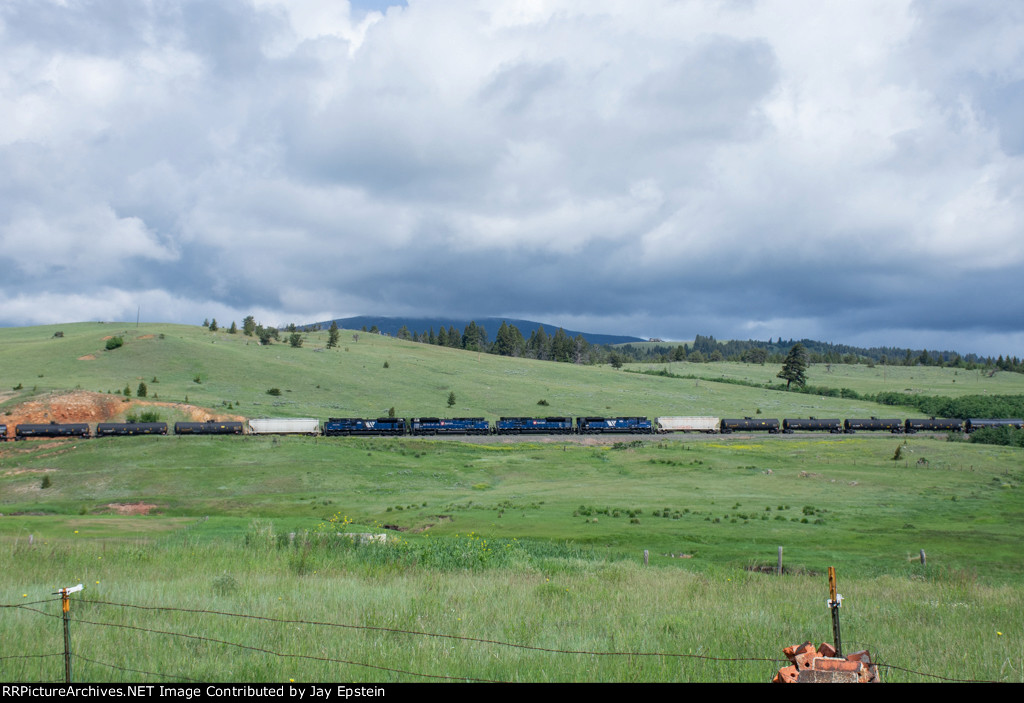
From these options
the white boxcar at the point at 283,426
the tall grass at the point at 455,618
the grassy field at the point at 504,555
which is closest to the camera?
the tall grass at the point at 455,618

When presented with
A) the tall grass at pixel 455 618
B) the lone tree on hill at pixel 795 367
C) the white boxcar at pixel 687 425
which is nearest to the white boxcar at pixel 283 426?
→ the white boxcar at pixel 687 425

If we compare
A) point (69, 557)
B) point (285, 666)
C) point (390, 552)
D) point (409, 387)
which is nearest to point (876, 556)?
point (390, 552)

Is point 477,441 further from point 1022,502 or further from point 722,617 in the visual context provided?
point 722,617

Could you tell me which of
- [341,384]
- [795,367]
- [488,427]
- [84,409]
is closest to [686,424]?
[488,427]

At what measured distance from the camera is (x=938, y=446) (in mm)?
77812

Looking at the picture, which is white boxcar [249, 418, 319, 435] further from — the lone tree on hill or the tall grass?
the lone tree on hill

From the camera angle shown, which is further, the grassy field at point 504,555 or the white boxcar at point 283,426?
the white boxcar at point 283,426

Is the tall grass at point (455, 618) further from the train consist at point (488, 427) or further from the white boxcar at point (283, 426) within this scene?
the white boxcar at point (283, 426)

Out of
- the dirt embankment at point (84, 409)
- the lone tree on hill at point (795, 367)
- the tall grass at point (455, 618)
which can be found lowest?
the tall grass at point (455, 618)

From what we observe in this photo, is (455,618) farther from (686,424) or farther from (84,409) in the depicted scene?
(686,424)

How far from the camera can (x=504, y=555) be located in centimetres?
2408

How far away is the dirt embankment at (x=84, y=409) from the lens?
3371 inches

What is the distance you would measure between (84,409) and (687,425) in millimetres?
89001
